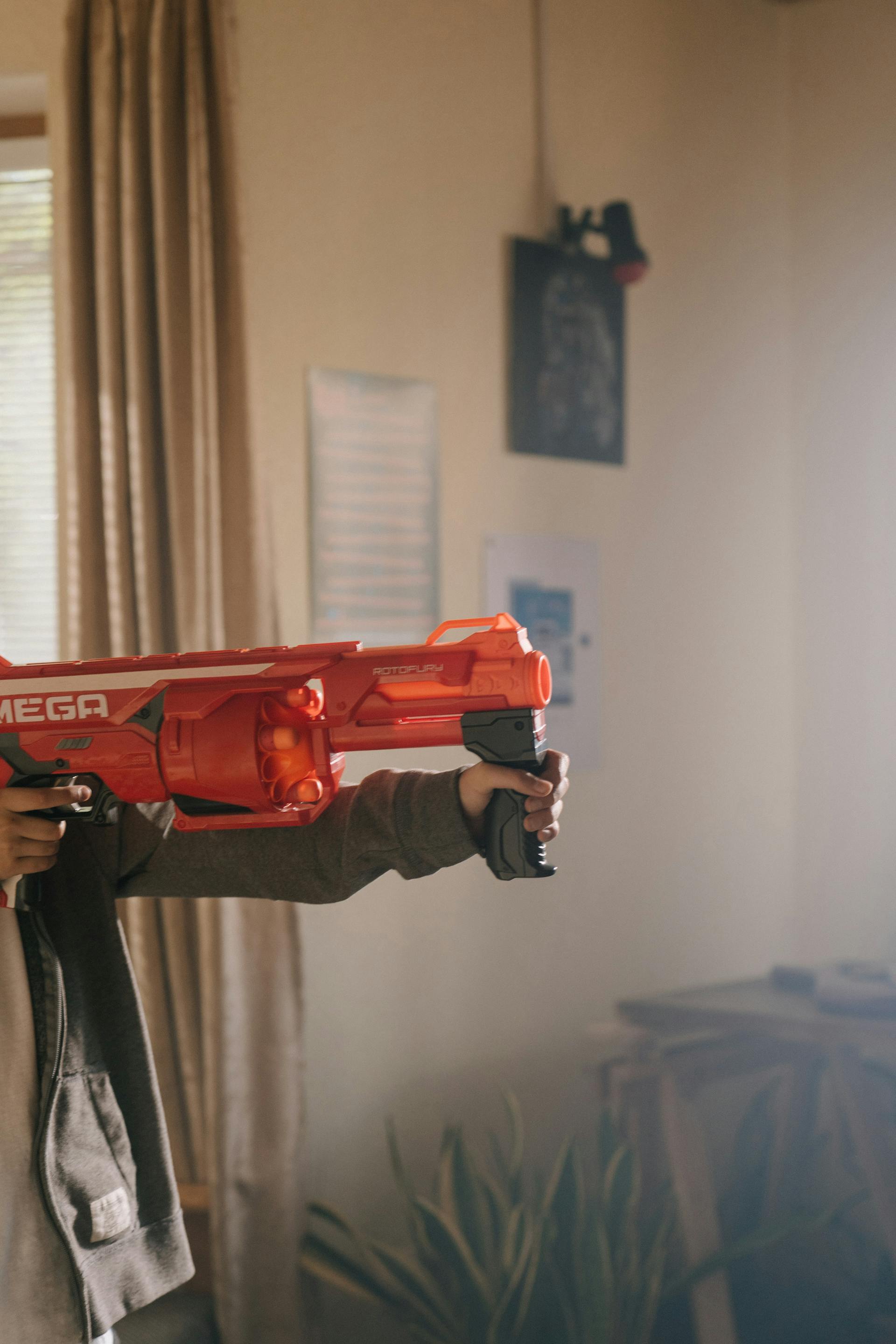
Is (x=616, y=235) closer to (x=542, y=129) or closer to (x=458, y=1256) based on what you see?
(x=542, y=129)

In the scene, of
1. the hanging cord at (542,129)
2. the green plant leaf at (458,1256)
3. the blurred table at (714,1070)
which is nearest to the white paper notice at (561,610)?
the blurred table at (714,1070)

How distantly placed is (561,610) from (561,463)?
0.31 m

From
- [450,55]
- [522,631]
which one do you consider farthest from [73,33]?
[522,631]

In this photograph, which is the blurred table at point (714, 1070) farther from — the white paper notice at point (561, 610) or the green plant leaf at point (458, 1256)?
the white paper notice at point (561, 610)

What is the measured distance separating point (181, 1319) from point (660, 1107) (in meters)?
0.90

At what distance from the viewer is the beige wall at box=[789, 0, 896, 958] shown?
8.12 ft

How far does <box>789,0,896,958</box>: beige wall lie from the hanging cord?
0.70 metres

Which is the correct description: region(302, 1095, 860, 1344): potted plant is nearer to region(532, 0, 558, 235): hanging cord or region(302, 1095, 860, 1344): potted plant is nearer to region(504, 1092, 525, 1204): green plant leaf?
region(504, 1092, 525, 1204): green plant leaf

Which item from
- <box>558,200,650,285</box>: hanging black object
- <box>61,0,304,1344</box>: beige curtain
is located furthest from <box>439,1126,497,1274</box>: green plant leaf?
<box>558,200,650,285</box>: hanging black object

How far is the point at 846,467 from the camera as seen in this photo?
8.36 ft

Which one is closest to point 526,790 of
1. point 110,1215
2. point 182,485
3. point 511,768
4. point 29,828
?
point 511,768

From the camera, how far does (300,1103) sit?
6.09 feet

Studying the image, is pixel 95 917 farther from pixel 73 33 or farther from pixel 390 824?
pixel 73 33

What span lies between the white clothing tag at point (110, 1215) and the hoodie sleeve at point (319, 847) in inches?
10.2
